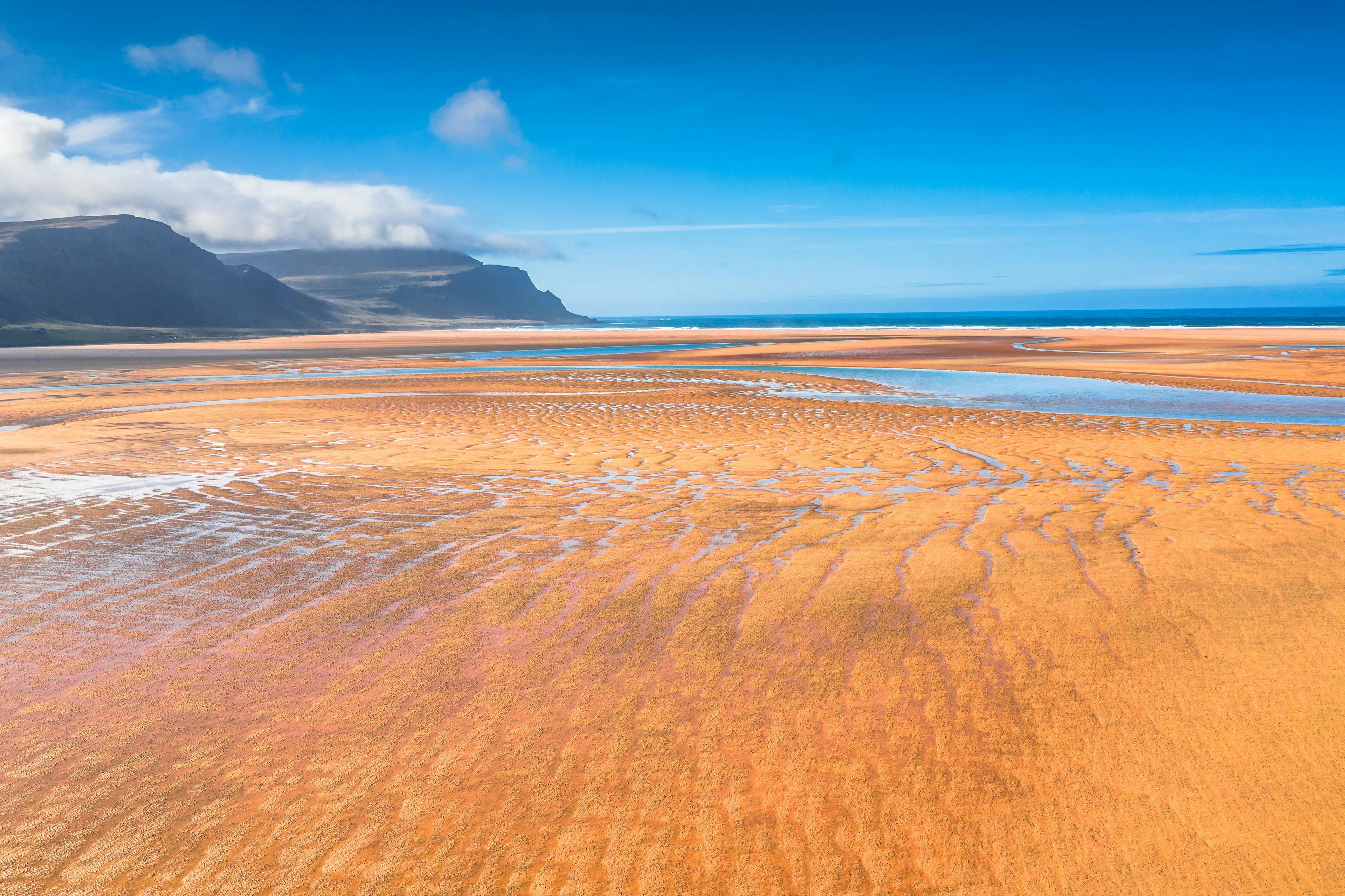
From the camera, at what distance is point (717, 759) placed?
12.4ft

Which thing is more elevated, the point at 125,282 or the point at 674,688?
the point at 125,282

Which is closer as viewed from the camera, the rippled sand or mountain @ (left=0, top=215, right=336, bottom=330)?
the rippled sand

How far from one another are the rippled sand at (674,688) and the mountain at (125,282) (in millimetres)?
144370

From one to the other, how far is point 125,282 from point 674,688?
186079mm

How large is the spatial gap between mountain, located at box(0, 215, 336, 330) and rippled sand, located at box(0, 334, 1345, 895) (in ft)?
474

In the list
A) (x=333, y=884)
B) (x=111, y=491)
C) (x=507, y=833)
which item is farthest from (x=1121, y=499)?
(x=111, y=491)

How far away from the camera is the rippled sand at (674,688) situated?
3.15m

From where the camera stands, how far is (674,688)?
4.51m

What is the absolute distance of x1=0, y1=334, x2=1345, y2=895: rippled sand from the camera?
315 centimetres

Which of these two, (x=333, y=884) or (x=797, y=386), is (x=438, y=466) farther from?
(x=797, y=386)

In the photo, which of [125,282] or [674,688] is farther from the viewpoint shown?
[125,282]

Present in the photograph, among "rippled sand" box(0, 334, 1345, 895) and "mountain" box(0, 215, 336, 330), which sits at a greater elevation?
"mountain" box(0, 215, 336, 330)

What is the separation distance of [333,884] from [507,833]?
2.22 feet

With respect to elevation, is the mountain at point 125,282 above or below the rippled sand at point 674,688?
above
